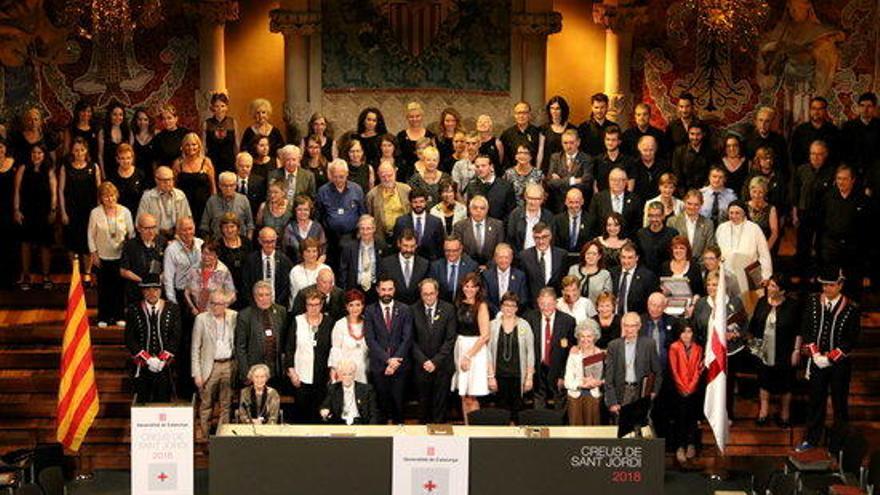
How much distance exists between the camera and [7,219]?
61.8ft

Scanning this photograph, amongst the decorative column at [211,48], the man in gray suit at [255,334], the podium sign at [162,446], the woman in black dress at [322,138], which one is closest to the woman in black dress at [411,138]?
the woman in black dress at [322,138]

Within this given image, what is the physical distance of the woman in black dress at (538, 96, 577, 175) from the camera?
754 inches

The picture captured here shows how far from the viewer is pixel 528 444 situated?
15.6 m

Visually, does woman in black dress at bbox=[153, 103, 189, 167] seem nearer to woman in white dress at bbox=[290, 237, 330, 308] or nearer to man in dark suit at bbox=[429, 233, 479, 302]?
woman in white dress at bbox=[290, 237, 330, 308]

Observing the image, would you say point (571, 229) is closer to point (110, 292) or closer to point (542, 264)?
point (542, 264)

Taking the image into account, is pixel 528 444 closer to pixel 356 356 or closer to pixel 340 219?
pixel 356 356

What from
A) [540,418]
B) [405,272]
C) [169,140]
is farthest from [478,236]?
[169,140]

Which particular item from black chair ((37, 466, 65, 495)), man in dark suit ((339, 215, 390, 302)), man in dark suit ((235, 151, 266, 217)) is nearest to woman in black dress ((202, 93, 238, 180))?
man in dark suit ((235, 151, 266, 217))

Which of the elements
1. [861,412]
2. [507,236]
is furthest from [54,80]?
[861,412]

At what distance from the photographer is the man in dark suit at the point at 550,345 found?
1705 centimetres

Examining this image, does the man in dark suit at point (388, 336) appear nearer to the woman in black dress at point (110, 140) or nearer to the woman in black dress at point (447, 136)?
the woman in black dress at point (447, 136)

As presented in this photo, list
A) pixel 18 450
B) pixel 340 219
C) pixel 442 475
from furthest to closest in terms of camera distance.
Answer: pixel 340 219 → pixel 18 450 → pixel 442 475

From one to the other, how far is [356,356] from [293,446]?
159cm

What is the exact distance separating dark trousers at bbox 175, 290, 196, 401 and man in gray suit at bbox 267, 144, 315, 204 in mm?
1400
